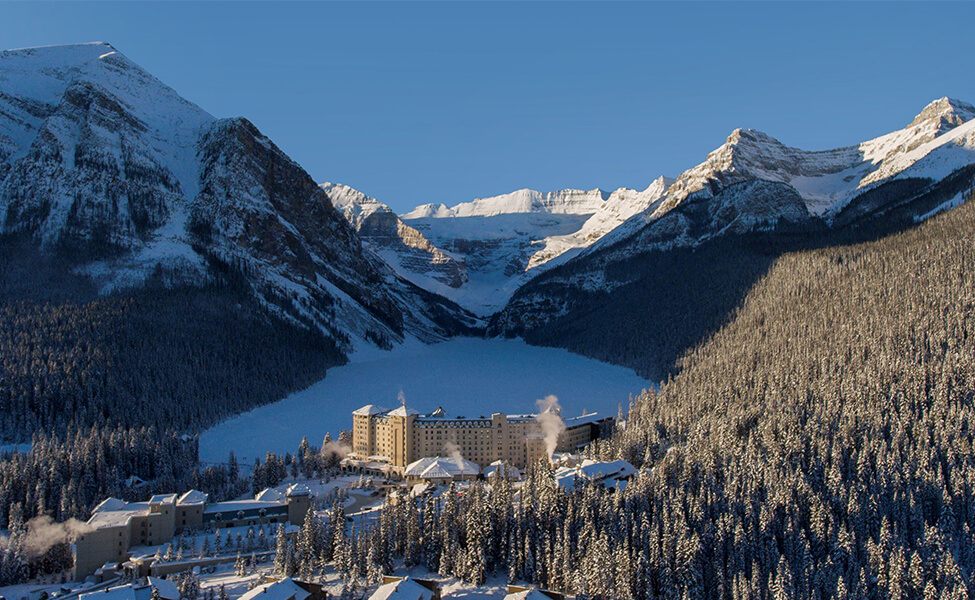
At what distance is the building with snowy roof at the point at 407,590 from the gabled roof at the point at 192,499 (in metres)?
→ 30.1

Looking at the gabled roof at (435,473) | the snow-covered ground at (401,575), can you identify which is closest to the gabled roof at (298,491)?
the gabled roof at (435,473)

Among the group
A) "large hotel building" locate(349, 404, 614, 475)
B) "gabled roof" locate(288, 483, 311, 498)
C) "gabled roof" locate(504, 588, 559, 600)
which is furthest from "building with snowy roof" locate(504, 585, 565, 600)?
"large hotel building" locate(349, 404, 614, 475)

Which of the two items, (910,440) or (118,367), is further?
(118,367)

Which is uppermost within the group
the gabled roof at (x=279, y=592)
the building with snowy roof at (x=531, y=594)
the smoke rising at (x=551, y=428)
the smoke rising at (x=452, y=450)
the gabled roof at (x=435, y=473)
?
the smoke rising at (x=551, y=428)

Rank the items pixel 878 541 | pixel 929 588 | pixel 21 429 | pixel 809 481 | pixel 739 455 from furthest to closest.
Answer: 1. pixel 21 429
2. pixel 739 455
3. pixel 809 481
4. pixel 878 541
5. pixel 929 588

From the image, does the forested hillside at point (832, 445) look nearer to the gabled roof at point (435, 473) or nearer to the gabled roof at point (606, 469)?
the gabled roof at point (606, 469)

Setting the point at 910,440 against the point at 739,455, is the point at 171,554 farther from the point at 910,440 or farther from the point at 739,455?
the point at 910,440

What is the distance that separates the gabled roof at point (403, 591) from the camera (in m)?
59.9

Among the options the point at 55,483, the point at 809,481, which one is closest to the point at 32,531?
the point at 55,483

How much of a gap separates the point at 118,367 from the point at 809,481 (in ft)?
392

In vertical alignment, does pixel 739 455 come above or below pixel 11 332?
below

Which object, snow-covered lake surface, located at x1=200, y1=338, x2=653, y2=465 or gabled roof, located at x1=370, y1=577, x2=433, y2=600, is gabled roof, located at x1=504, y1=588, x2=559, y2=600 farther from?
snow-covered lake surface, located at x1=200, y1=338, x2=653, y2=465

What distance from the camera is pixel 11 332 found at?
14625 centimetres

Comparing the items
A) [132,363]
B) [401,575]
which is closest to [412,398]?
[132,363]
